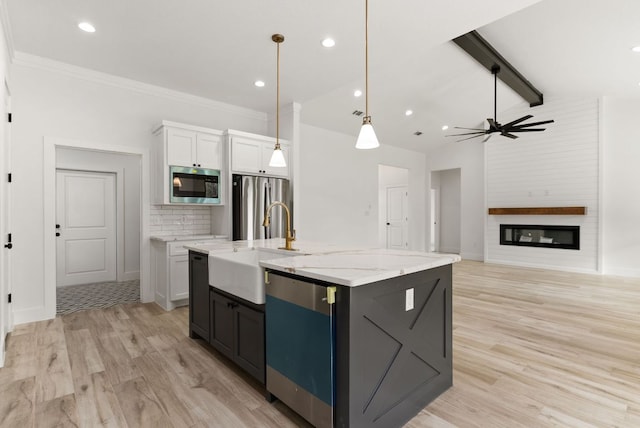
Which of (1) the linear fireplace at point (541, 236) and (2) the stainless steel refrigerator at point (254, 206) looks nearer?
(2) the stainless steel refrigerator at point (254, 206)

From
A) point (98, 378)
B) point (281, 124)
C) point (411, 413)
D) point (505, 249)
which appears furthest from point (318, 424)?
point (505, 249)

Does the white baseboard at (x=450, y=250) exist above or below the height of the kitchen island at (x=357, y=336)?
below

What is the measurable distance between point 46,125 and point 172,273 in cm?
217

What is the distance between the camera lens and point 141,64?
3744 millimetres

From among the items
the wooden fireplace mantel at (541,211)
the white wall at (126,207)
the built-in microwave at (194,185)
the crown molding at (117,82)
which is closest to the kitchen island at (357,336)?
the built-in microwave at (194,185)

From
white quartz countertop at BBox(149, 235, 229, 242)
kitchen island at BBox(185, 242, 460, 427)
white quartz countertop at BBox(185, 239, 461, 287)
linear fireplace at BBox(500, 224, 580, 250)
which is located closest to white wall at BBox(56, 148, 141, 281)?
white quartz countertop at BBox(149, 235, 229, 242)

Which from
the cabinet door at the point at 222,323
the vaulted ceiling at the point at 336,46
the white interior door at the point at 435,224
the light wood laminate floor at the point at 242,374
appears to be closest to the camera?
the light wood laminate floor at the point at 242,374

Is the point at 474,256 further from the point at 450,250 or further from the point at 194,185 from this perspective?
the point at 194,185

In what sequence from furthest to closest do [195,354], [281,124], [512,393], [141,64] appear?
1. [281,124]
2. [141,64]
3. [195,354]
4. [512,393]

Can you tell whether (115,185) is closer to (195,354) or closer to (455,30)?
(195,354)

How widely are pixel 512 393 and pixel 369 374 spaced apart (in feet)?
4.05

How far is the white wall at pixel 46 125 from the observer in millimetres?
3520

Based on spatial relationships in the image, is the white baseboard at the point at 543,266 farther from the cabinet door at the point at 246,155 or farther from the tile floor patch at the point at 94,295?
the tile floor patch at the point at 94,295

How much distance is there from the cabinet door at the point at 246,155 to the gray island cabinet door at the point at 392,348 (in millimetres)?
3263
